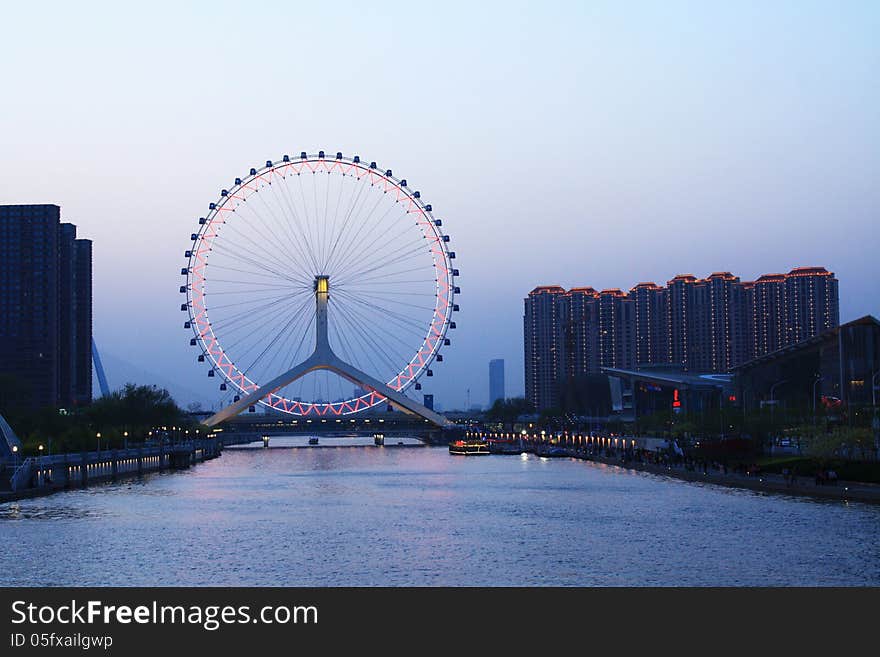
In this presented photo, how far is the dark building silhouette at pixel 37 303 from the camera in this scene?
455 feet

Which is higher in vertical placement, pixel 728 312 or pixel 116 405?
pixel 728 312

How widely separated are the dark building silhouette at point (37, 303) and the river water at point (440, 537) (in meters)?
83.3

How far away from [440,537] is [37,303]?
112897mm

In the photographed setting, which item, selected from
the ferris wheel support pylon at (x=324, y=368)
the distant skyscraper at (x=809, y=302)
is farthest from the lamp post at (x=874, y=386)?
the distant skyscraper at (x=809, y=302)

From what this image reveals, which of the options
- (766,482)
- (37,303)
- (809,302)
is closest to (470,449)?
(37,303)

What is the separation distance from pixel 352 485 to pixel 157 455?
25.8 m

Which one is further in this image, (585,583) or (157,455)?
(157,455)

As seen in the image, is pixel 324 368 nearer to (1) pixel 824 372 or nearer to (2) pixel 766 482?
(1) pixel 824 372

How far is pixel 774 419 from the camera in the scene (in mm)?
68875

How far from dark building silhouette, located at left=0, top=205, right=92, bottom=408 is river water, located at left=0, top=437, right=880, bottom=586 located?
83.3m

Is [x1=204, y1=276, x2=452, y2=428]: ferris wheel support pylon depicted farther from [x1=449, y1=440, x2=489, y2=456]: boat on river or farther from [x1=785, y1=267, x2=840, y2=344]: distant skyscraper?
[x1=785, y1=267, x2=840, y2=344]: distant skyscraper
